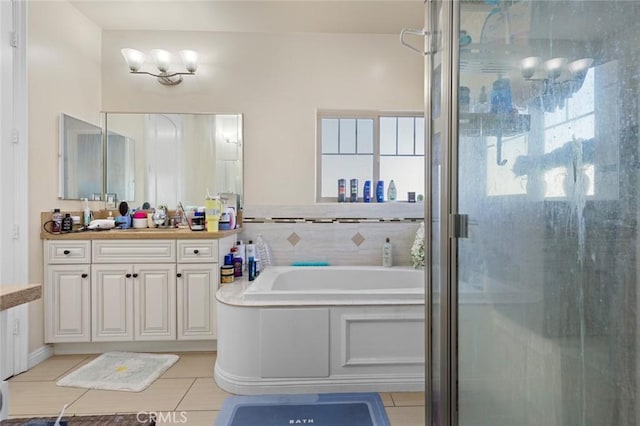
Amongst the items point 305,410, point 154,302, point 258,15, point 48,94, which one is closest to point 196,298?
point 154,302

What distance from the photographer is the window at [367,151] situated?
3188 millimetres

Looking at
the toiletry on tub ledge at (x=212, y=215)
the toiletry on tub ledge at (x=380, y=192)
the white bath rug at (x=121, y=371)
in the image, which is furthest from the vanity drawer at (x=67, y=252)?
the toiletry on tub ledge at (x=380, y=192)

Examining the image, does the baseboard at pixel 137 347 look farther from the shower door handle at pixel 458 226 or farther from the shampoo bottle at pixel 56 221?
the shower door handle at pixel 458 226

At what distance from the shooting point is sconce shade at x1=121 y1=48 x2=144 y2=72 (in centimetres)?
288

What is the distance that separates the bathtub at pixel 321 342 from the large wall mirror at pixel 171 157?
4.37ft

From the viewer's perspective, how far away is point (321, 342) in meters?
1.97

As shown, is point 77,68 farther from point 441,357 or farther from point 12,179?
point 441,357

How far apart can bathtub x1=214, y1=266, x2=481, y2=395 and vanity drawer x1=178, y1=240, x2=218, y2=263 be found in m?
0.55

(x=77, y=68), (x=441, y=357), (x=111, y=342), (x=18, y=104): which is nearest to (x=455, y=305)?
(x=441, y=357)

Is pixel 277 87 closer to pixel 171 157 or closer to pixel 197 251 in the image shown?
pixel 171 157

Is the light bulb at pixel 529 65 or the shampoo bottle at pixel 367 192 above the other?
the light bulb at pixel 529 65

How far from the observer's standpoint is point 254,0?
2531mm

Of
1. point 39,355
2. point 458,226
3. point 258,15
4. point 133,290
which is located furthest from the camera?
point 258,15

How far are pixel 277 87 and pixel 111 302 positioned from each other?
214 cm
